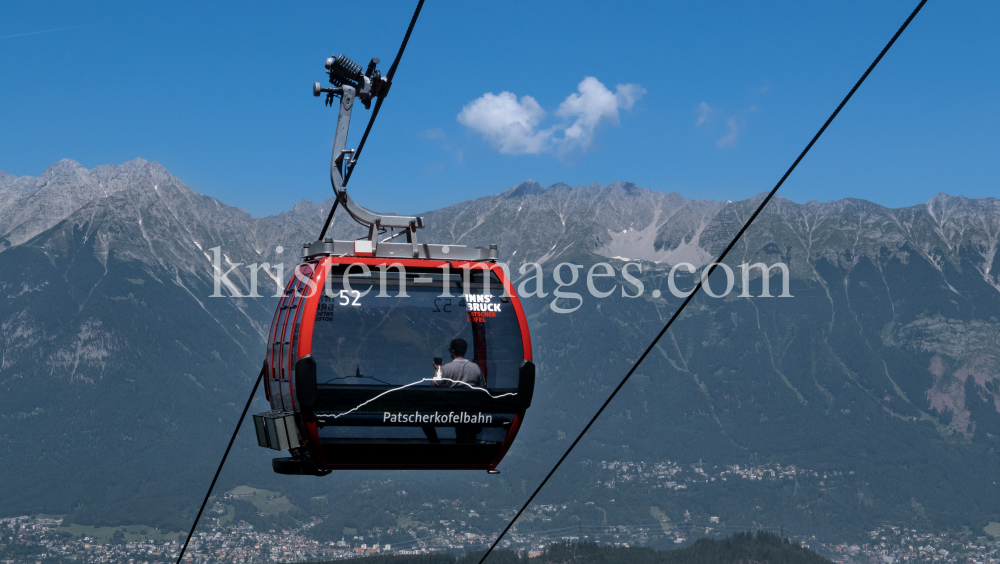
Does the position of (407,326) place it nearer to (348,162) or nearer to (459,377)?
(459,377)

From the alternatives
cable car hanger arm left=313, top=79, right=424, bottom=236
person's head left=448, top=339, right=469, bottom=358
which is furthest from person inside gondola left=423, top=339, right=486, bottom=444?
cable car hanger arm left=313, top=79, right=424, bottom=236

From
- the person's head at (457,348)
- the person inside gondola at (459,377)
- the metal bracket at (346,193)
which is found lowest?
the person inside gondola at (459,377)

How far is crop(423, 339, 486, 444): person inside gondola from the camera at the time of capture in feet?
41.2

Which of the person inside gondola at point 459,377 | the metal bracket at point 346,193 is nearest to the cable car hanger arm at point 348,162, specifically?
the metal bracket at point 346,193

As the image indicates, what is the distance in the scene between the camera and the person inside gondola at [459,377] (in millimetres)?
12570

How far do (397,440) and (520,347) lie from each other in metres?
1.79

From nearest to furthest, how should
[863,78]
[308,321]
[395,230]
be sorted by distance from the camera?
[863,78], [308,321], [395,230]

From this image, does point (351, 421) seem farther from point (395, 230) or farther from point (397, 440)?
point (395, 230)

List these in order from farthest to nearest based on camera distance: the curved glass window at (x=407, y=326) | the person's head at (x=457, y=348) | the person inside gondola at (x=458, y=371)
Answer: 1. the person's head at (x=457, y=348)
2. the person inside gondola at (x=458, y=371)
3. the curved glass window at (x=407, y=326)

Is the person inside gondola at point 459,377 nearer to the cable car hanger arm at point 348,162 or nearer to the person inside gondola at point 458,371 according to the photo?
the person inside gondola at point 458,371

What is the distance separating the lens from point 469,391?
12.6 meters

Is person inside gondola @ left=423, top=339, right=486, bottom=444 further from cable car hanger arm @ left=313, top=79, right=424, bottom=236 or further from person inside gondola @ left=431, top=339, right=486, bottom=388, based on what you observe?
cable car hanger arm @ left=313, top=79, right=424, bottom=236

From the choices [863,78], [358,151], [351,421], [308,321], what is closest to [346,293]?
[308,321]

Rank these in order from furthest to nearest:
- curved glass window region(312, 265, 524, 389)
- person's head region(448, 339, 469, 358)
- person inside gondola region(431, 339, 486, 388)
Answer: person's head region(448, 339, 469, 358) < person inside gondola region(431, 339, 486, 388) < curved glass window region(312, 265, 524, 389)
